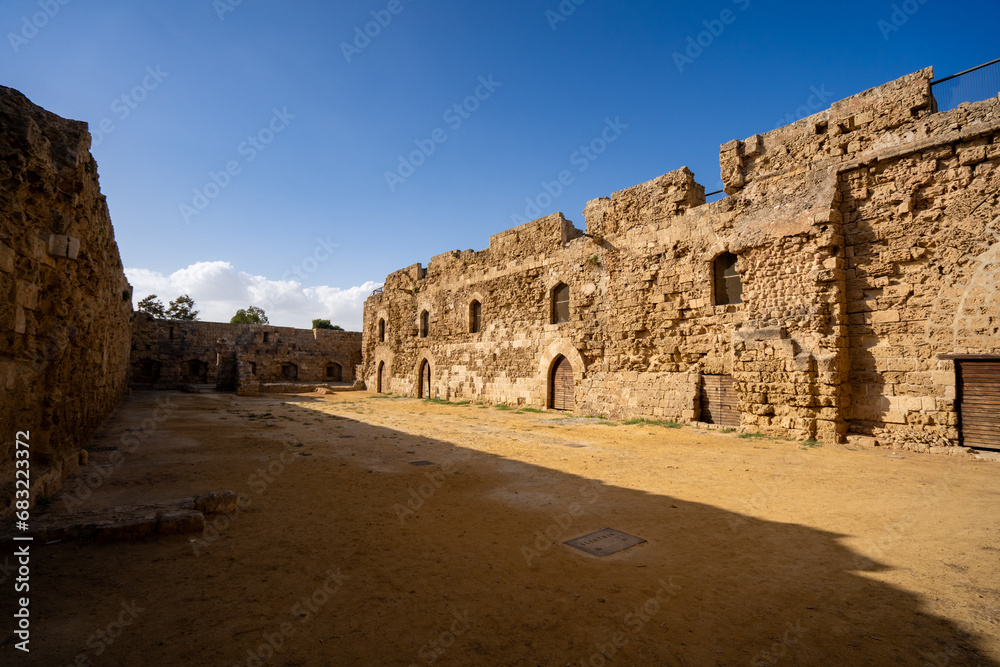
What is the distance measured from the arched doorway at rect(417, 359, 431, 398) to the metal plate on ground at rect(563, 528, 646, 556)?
17.4 m

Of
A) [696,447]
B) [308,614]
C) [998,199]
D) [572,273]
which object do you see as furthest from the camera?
[572,273]

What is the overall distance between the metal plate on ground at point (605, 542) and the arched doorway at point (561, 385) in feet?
34.7

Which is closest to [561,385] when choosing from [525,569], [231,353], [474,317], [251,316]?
[474,317]

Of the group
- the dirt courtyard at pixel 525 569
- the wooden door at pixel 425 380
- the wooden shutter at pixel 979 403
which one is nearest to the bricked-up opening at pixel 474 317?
the wooden door at pixel 425 380

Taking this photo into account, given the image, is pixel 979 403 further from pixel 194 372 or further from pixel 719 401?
pixel 194 372

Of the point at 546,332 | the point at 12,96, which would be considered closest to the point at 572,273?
the point at 546,332

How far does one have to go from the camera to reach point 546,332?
1561cm

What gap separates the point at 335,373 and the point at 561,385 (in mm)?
20774

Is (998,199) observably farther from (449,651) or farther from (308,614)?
(308,614)

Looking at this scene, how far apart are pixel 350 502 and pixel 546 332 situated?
11.3 m

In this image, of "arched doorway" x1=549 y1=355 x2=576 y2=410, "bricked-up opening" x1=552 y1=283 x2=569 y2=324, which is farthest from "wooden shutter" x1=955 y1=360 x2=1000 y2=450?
"bricked-up opening" x1=552 y1=283 x2=569 y2=324

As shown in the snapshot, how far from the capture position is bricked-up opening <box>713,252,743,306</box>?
11.2 meters

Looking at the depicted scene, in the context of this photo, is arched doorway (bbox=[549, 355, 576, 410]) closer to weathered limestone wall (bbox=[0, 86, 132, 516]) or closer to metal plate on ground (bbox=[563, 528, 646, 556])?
metal plate on ground (bbox=[563, 528, 646, 556])

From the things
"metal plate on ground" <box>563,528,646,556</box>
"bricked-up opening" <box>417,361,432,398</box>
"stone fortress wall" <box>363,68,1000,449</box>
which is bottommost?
"metal plate on ground" <box>563,528,646,556</box>
